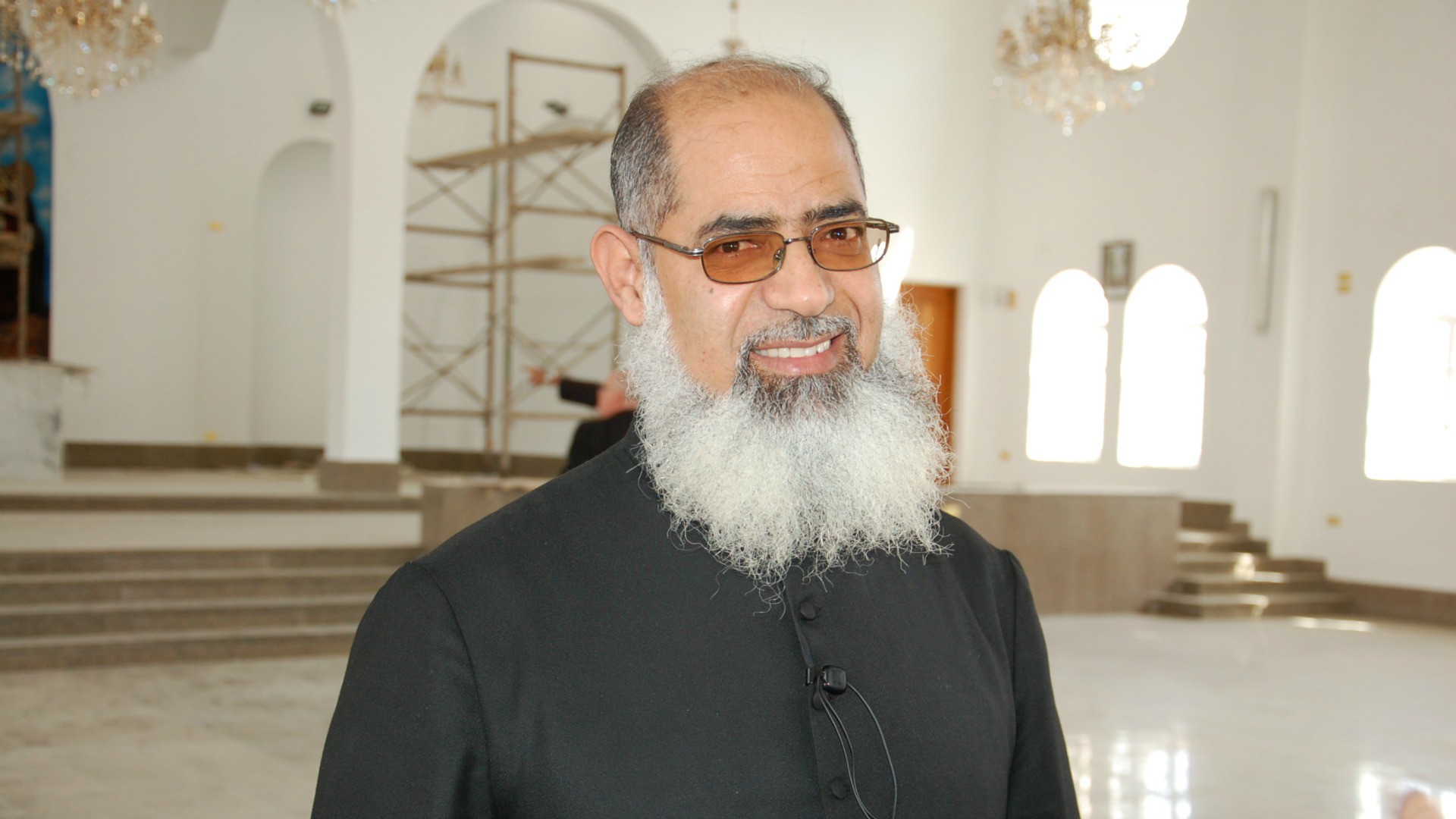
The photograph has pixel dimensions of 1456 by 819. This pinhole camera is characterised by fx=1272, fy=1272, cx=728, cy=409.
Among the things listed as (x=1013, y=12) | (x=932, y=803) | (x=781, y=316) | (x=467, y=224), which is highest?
(x=1013, y=12)

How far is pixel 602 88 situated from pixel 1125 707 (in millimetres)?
10656

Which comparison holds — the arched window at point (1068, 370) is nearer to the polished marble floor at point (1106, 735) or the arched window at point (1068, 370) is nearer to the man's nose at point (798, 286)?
the polished marble floor at point (1106, 735)

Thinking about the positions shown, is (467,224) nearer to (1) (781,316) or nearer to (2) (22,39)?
(2) (22,39)

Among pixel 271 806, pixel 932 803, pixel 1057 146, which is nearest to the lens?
pixel 932 803

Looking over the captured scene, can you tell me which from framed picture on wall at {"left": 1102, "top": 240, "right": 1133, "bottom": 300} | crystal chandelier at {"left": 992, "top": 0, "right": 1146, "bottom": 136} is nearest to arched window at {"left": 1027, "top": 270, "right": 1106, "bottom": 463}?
framed picture on wall at {"left": 1102, "top": 240, "right": 1133, "bottom": 300}

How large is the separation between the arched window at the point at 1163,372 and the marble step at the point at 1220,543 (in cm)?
114

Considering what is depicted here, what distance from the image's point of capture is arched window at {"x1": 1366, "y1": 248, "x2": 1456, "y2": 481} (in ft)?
35.6

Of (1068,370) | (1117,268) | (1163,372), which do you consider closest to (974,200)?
(1117,268)

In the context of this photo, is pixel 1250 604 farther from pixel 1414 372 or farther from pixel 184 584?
pixel 184 584

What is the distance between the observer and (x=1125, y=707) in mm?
6883

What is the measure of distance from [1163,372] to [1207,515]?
5.91 feet

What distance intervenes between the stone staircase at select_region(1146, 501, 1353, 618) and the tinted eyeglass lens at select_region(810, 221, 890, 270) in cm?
982

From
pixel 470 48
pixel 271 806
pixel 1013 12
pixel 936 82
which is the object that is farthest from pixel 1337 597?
pixel 470 48

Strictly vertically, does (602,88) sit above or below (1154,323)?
above
